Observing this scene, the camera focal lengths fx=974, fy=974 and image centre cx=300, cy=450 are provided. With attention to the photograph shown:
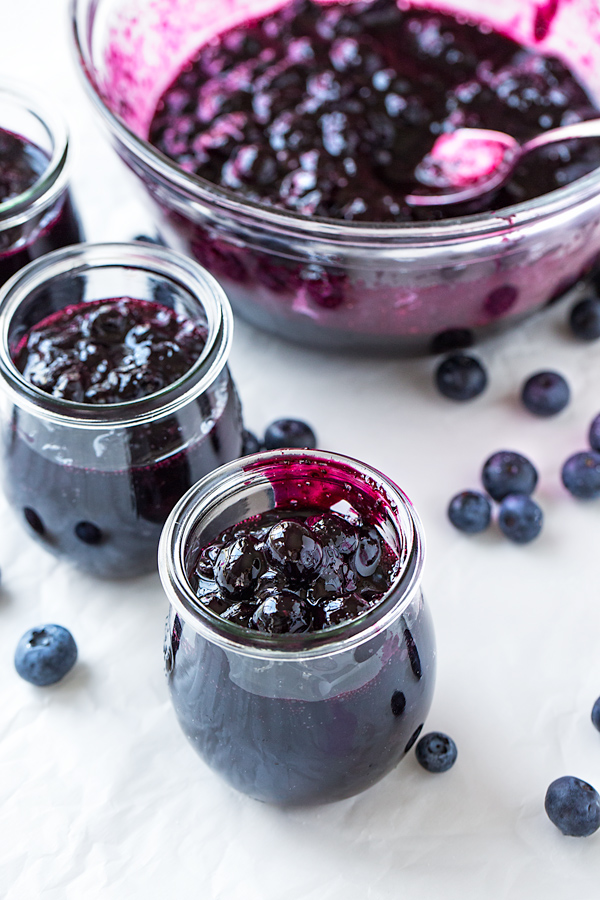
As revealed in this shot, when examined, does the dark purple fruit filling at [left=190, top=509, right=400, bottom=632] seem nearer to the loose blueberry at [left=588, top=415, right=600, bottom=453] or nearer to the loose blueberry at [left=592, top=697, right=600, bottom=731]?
the loose blueberry at [left=592, top=697, right=600, bottom=731]

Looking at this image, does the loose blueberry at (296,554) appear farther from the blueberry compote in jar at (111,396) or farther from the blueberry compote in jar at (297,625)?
the blueberry compote in jar at (111,396)

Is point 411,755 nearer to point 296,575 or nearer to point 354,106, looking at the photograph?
point 296,575

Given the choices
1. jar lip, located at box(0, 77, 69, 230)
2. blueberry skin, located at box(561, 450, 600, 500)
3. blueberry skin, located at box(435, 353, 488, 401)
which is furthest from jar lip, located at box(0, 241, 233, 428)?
blueberry skin, located at box(561, 450, 600, 500)

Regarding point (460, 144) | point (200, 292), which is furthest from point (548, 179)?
point (200, 292)

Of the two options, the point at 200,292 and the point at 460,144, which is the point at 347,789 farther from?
the point at 460,144

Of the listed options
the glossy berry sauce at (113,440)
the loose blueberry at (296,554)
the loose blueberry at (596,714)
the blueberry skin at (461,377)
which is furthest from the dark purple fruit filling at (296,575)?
the blueberry skin at (461,377)
